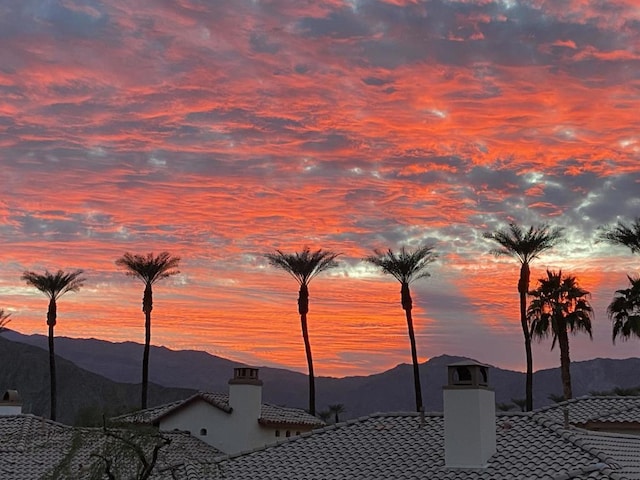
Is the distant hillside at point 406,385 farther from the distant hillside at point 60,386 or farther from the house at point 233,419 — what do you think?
the house at point 233,419

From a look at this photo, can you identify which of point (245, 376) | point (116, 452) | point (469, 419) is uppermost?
point (245, 376)

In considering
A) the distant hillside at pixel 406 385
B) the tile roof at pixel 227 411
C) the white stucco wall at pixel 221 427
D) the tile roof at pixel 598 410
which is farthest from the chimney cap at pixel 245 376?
the distant hillside at pixel 406 385

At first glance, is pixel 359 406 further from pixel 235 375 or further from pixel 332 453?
pixel 332 453

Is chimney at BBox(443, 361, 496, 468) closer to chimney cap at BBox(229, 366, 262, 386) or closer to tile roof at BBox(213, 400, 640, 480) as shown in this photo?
tile roof at BBox(213, 400, 640, 480)

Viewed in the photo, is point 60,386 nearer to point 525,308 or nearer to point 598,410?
point 525,308

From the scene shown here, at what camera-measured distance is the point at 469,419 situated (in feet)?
77.7

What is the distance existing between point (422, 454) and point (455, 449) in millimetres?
1595

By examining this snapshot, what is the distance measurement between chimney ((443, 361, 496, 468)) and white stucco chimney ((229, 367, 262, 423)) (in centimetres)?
1781

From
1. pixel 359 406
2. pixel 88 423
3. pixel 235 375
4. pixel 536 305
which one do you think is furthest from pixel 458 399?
pixel 359 406

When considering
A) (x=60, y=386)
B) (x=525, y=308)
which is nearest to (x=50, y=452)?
(x=525, y=308)

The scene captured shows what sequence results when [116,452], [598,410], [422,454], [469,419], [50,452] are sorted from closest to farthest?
[116,452] < [469,419] < [422,454] < [598,410] < [50,452]

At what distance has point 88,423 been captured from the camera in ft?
75.7

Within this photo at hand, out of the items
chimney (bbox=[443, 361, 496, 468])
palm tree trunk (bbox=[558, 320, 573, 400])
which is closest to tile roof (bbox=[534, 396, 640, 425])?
chimney (bbox=[443, 361, 496, 468])

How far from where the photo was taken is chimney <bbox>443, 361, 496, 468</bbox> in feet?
77.0
